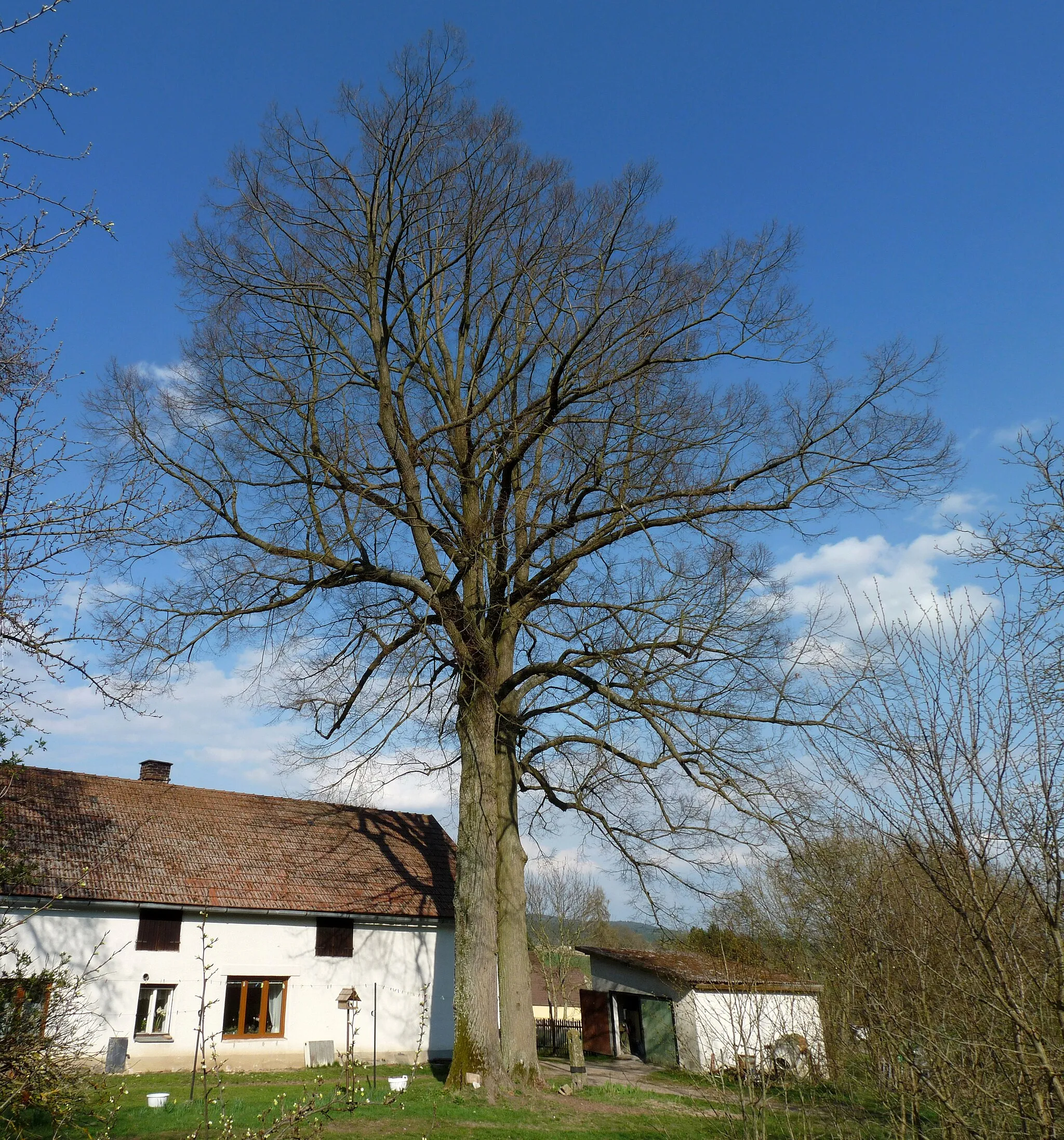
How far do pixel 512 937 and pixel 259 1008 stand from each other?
314 inches

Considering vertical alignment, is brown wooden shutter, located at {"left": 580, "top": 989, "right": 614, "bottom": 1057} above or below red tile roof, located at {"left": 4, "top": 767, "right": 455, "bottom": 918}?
below

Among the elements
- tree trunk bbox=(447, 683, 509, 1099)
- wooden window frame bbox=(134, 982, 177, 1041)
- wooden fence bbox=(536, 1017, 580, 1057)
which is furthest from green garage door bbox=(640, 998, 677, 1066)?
wooden window frame bbox=(134, 982, 177, 1041)

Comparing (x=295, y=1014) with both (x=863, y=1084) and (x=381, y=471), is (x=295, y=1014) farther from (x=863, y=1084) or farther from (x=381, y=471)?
(x=863, y=1084)

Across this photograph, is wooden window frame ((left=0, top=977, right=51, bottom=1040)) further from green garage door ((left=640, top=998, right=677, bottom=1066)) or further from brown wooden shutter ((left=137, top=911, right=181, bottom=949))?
green garage door ((left=640, top=998, right=677, bottom=1066))

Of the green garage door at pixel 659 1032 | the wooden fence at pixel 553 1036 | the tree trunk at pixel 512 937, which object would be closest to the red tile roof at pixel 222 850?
the tree trunk at pixel 512 937

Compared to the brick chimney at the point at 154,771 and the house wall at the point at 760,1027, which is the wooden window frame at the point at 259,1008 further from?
the house wall at the point at 760,1027

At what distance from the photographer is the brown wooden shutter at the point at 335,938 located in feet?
65.9

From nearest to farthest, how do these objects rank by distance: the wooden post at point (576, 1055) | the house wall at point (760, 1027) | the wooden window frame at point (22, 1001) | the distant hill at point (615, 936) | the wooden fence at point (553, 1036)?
1. the wooden window frame at point (22, 1001)
2. the house wall at point (760, 1027)
3. the wooden post at point (576, 1055)
4. the wooden fence at point (553, 1036)
5. the distant hill at point (615, 936)

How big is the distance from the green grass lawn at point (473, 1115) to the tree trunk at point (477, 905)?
1.65ft

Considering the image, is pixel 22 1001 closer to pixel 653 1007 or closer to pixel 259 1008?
pixel 259 1008

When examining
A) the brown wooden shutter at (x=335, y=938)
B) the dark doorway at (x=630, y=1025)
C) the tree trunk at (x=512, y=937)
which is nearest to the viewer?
the tree trunk at (x=512, y=937)

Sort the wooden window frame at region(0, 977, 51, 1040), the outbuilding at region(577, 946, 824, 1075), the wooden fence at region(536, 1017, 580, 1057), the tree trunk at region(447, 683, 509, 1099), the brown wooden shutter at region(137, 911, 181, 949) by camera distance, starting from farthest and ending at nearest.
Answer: the wooden fence at region(536, 1017, 580, 1057), the outbuilding at region(577, 946, 824, 1075), the brown wooden shutter at region(137, 911, 181, 949), the tree trunk at region(447, 683, 509, 1099), the wooden window frame at region(0, 977, 51, 1040)

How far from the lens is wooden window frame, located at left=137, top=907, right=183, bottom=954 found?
1759 centimetres

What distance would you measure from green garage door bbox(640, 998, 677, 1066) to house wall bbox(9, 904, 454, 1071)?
796cm
